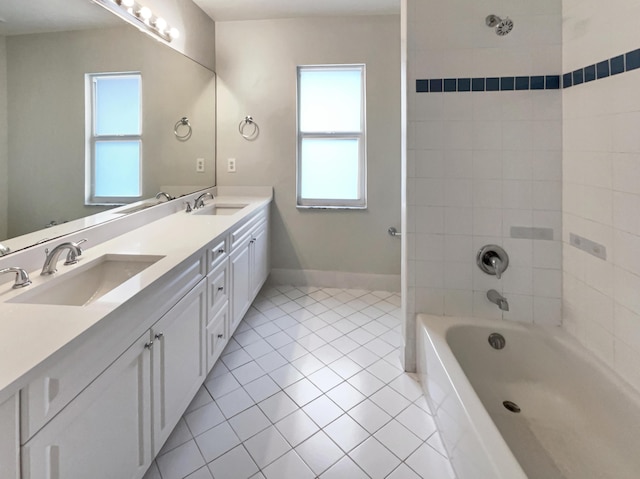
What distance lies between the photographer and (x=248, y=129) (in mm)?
3400

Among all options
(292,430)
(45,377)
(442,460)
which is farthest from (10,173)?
(442,460)

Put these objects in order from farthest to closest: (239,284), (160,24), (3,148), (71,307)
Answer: (239,284) → (160,24) → (3,148) → (71,307)

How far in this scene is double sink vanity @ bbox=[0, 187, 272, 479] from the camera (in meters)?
0.81

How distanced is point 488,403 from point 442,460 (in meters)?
0.37

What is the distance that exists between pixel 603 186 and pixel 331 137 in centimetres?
226

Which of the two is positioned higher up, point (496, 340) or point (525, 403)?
point (496, 340)

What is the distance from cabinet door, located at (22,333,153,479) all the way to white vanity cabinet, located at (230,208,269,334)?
1040 mm

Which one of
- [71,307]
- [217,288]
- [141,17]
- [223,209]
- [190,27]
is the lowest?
[217,288]

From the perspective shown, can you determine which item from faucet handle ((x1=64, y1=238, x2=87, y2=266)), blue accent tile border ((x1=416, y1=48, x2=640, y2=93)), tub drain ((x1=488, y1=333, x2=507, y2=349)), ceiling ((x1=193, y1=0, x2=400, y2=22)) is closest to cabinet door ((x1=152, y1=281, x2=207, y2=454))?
faucet handle ((x1=64, y1=238, x2=87, y2=266))

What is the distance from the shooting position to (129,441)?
1189mm

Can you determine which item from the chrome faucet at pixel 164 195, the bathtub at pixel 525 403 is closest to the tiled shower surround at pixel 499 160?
the bathtub at pixel 525 403

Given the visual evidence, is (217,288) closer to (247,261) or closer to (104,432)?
(247,261)

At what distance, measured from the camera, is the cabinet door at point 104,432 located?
2.77 ft

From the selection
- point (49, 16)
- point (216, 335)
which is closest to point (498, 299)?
point (216, 335)
